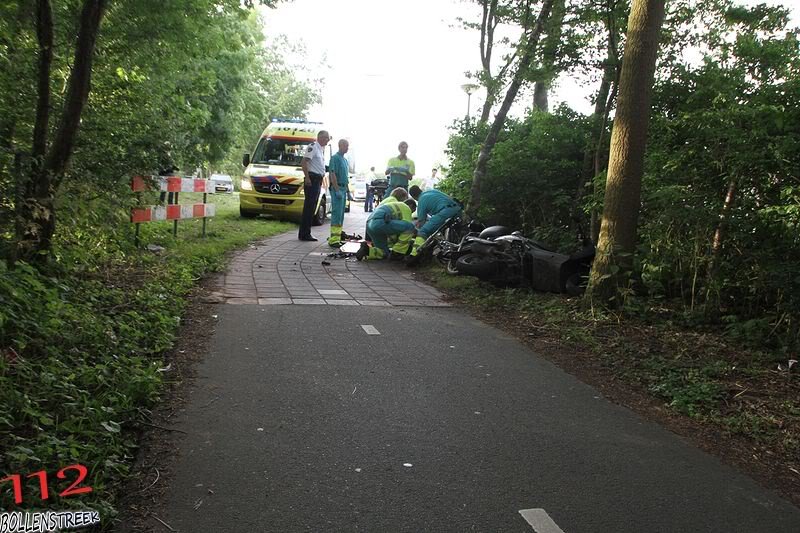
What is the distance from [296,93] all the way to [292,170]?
52322 millimetres

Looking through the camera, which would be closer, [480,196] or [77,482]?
[77,482]

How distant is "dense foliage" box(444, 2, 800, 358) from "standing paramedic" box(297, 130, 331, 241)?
624cm

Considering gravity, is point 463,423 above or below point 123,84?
below

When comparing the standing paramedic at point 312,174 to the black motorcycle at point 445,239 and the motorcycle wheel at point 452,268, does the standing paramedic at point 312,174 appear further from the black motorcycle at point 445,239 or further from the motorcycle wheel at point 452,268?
the motorcycle wheel at point 452,268

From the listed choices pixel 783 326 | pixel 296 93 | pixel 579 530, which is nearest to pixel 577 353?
pixel 783 326

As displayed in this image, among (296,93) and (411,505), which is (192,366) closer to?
(411,505)

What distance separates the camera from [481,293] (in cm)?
827

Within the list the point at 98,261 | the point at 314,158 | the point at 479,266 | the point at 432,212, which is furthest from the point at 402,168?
the point at 98,261

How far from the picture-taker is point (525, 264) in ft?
26.6

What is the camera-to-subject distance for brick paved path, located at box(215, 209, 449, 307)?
7.38 meters

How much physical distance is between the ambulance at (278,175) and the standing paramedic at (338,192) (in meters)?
3.33

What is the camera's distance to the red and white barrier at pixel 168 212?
336 inches

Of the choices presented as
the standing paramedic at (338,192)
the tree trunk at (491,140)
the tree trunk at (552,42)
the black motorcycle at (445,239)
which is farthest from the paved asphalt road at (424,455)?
the standing paramedic at (338,192)

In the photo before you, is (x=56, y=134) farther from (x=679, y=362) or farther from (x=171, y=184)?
(x=679, y=362)
